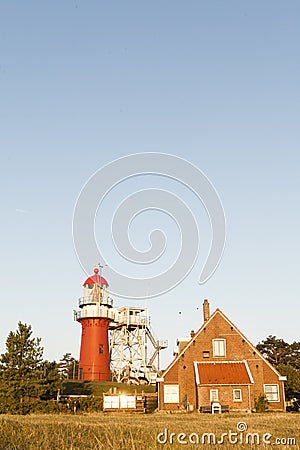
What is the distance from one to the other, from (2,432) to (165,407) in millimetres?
26800

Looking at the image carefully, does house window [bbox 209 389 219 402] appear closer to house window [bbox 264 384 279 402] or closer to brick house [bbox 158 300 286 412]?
brick house [bbox 158 300 286 412]

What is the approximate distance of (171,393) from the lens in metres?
39.4

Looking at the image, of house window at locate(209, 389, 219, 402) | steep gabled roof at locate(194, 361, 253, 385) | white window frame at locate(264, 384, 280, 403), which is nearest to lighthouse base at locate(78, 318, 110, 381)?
steep gabled roof at locate(194, 361, 253, 385)

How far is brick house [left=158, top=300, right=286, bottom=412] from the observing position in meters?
37.8

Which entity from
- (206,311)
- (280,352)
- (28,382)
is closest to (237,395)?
(206,311)

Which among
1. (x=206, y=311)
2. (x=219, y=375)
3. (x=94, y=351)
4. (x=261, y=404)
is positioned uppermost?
(x=206, y=311)

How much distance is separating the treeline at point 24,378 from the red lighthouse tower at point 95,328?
64.6 feet

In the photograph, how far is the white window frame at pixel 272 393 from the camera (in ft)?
127

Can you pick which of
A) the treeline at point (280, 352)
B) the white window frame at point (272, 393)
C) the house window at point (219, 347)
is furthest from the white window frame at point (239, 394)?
the treeline at point (280, 352)

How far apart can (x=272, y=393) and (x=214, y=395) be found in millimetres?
4531

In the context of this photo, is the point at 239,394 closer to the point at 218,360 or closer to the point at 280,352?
the point at 218,360

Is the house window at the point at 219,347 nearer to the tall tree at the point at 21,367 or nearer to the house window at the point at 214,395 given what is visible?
the house window at the point at 214,395

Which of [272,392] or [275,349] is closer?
[272,392]

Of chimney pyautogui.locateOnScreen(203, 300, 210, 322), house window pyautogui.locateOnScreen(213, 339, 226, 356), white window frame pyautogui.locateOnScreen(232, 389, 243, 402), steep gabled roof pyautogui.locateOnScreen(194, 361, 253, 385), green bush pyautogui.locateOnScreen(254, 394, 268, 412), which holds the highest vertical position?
chimney pyautogui.locateOnScreen(203, 300, 210, 322)
